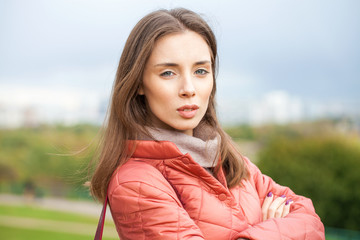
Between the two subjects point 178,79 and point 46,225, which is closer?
point 178,79

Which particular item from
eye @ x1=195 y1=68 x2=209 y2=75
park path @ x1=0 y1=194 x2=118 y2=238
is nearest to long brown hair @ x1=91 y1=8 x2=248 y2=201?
eye @ x1=195 y1=68 x2=209 y2=75

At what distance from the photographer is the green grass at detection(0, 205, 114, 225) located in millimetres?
38719

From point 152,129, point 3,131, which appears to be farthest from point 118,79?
point 3,131

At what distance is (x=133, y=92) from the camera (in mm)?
2338

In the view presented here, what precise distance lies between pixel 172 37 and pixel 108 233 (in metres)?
34.8

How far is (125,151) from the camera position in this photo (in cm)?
231

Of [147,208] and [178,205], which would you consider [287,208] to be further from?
[147,208]

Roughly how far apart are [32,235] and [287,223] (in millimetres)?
41704

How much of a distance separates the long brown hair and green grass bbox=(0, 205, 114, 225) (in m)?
37.2

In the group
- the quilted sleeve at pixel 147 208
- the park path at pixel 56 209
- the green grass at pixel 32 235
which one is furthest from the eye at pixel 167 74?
the green grass at pixel 32 235

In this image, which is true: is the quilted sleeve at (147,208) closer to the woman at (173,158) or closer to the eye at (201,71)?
the woman at (173,158)

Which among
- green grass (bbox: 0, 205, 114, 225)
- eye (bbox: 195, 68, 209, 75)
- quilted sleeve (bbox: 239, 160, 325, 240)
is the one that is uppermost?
eye (bbox: 195, 68, 209, 75)

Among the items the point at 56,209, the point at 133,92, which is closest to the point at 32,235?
the point at 56,209

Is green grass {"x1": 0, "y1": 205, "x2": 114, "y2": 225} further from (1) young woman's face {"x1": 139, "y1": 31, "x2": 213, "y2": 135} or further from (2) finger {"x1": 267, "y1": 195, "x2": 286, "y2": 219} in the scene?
(1) young woman's face {"x1": 139, "y1": 31, "x2": 213, "y2": 135}
